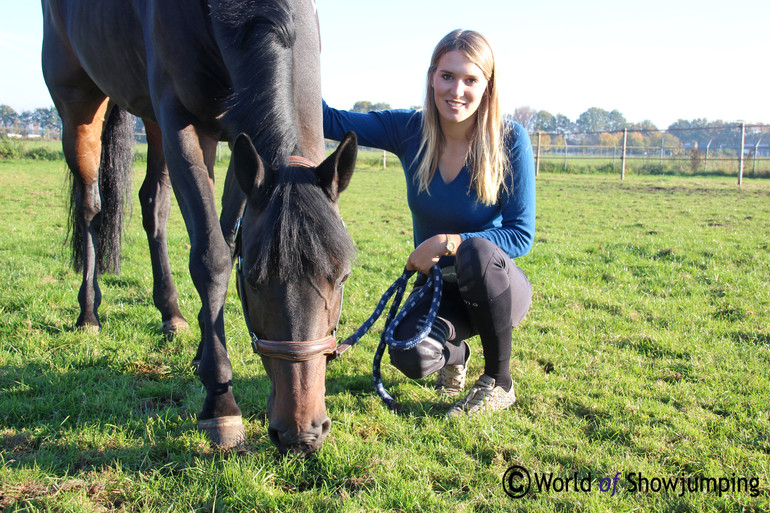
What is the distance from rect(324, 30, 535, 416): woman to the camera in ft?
8.59

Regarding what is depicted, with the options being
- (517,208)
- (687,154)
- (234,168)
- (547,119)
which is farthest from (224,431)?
(547,119)

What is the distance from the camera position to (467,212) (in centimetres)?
292

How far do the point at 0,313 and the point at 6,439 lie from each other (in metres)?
2.02

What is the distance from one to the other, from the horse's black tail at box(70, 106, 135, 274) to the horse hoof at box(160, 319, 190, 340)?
1.17 metres

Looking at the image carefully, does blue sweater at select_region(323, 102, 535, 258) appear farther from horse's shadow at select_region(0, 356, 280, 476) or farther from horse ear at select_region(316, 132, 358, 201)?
horse's shadow at select_region(0, 356, 280, 476)

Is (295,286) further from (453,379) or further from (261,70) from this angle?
(453,379)

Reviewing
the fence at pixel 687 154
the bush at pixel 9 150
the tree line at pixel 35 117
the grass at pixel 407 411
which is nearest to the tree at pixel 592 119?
the fence at pixel 687 154

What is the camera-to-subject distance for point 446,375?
298cm

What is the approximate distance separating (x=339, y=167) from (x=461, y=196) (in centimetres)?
98

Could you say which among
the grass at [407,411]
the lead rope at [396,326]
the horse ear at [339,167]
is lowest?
the grass at [407,411]

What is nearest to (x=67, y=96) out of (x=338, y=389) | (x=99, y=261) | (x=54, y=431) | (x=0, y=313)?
(x=99, y=261)

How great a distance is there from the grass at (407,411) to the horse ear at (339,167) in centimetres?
33

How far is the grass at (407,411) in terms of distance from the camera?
1993 mm

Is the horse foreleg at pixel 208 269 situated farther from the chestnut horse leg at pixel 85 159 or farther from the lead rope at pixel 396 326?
the chestnut horse leg at pixel 85 159
